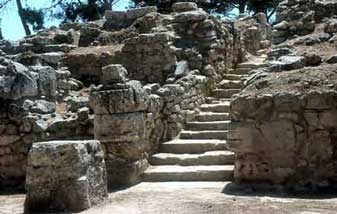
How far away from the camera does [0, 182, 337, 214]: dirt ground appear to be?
7.00 m

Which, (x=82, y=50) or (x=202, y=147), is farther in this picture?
(x=82, y=50)

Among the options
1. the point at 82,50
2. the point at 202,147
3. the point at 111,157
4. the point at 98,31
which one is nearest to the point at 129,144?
the point at 111,157

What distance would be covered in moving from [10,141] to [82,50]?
6441mm

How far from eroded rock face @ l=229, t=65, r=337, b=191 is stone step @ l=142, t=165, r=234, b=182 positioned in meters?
0.52

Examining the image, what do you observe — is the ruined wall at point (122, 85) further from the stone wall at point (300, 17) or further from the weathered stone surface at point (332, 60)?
the weathered stone surface at point (332, 60)

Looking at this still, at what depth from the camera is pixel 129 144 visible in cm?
917

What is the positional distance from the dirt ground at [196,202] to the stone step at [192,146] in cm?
119

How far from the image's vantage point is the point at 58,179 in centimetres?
719

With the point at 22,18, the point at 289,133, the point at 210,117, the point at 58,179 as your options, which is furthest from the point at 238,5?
the point at 58,179

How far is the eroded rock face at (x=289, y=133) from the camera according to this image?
811cm

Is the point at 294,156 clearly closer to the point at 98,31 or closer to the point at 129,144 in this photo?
the point at 129,144

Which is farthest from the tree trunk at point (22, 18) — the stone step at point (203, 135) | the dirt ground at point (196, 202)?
the dirt ground at point (196, 202)

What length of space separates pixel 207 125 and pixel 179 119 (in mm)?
545

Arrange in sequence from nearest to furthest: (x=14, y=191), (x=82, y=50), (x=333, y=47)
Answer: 1. (x=14, y=191)
2. (x=333, y=47)
3. (x=82, y=50)
